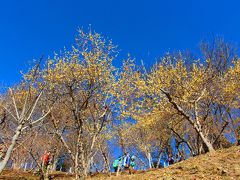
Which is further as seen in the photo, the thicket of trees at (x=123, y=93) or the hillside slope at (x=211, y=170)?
the thicket of trees at (x=123, y=93)

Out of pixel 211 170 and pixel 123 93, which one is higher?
pixel 123 93

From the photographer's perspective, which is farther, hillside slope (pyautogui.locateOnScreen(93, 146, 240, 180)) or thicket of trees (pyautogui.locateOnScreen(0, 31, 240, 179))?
thicket of trees (pyautogui.locateOnScreen(0, 31, 240, 179))

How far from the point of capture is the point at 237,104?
96.2 ft

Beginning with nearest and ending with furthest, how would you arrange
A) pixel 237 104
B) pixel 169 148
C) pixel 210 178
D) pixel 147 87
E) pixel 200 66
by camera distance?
pixel 210 178 < pixel 147 87 < pixel 200 66 < pixel 237 104 < pixel 169 148

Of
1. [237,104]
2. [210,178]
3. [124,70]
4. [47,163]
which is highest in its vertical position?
[124,70]

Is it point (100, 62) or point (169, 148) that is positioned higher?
point (100, 62)

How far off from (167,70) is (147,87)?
3117mm

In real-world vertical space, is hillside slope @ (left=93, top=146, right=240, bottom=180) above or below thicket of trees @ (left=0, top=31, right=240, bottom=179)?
below

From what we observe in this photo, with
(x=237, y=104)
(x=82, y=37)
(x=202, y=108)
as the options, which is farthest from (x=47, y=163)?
(x=237, y=104)

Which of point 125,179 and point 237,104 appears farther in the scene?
point 237,104

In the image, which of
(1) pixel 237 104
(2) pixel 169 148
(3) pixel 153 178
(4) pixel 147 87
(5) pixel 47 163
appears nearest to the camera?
(3) pixel 153 178

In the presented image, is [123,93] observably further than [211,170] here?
Yes

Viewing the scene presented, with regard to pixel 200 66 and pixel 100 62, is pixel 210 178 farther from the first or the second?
pixel 200 66

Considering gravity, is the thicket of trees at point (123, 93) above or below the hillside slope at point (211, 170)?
above
